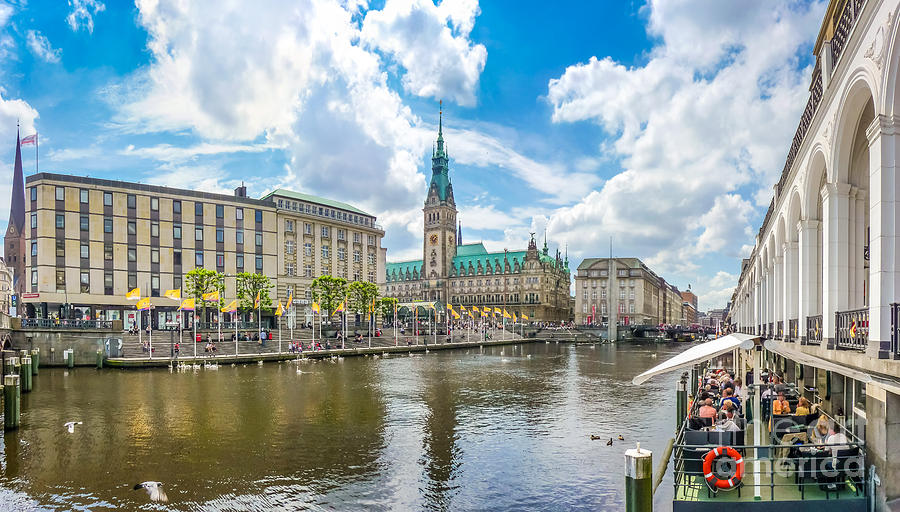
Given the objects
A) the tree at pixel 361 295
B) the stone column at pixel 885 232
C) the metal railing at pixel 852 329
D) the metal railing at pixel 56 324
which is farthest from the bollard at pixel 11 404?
the tree at pixel 361 295

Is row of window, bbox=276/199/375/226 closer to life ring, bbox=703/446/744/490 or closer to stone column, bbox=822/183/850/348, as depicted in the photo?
stone column, bbox=822/183/850/348

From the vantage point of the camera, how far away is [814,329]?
20.5m

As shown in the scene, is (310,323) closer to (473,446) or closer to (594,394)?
(594,394)

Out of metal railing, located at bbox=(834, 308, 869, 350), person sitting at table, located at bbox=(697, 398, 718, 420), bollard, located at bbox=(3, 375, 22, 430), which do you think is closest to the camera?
metal railing, located at bbox=(834, 308, 869, 350)

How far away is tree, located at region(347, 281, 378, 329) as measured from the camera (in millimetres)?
100325

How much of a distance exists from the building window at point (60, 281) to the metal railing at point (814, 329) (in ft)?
291

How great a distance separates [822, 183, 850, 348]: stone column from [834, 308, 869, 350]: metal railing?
0.95 metres

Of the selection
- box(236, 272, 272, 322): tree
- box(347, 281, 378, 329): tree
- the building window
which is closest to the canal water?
the building window

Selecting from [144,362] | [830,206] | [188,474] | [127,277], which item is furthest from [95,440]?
[127,277]

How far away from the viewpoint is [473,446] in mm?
26234

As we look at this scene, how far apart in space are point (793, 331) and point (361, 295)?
8680 cm

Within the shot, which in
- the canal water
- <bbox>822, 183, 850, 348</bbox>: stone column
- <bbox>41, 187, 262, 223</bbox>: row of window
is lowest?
the canal water

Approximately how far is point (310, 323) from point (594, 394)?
72.9 metres

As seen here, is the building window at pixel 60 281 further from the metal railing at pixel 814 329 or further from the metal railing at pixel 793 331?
the metal railing at pixel 814 329
